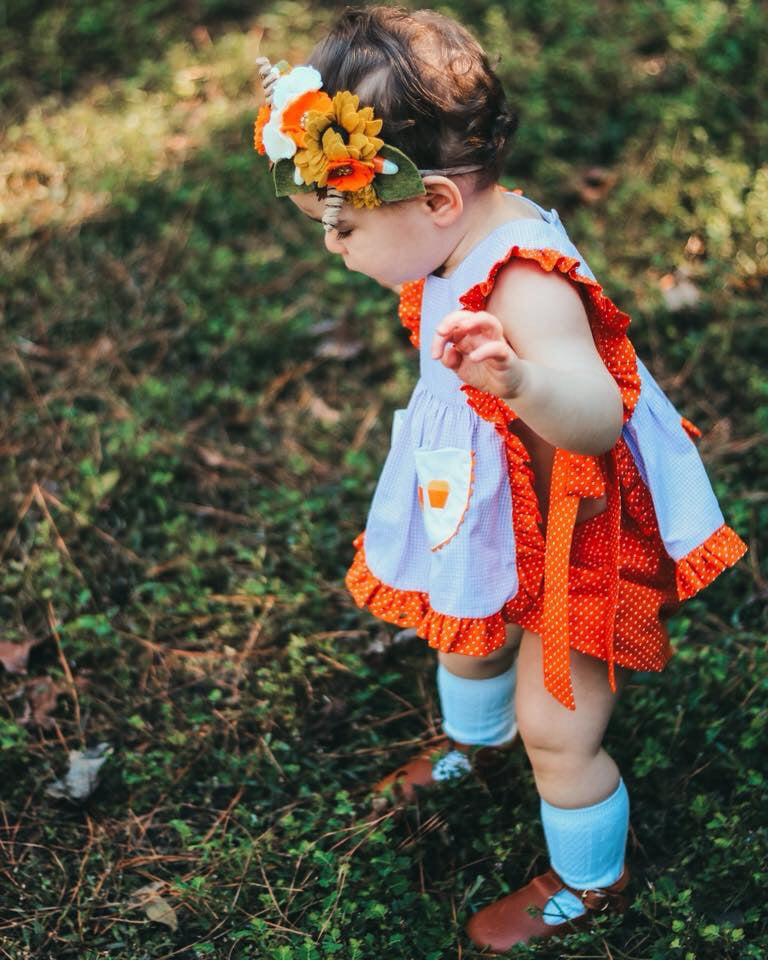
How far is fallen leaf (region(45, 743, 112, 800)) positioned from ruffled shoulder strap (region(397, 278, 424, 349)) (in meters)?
1.16

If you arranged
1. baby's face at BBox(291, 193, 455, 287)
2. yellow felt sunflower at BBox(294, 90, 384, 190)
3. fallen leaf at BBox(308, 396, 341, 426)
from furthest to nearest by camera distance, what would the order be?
fallen leaf at BBox(308, 396, 341, 426)
baby's face at BBox(291, 193, 455, 287)
yellow felt sunflower at BBox(294, 90, 384, 190)

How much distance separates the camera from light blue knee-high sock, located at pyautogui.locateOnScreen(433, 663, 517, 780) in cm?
230

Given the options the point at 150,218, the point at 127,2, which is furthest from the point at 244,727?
the point at 127,2

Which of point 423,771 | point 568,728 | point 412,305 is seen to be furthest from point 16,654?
point 568,728

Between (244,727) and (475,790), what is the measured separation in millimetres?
552

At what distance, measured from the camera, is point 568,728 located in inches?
75.6

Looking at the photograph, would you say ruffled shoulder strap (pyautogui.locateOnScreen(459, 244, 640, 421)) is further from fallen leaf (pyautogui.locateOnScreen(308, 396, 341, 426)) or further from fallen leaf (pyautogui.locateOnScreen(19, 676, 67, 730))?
fallen leaf (pyautogui.locateOnScreen(308, 396, 341, 426))

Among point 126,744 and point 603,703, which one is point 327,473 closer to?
point 126,744

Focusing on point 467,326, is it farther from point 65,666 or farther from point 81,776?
point 65,666

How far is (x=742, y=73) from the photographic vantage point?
4109mm

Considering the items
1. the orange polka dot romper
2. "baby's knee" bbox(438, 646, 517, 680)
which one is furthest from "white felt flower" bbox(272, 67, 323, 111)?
"baby's knee" bbox(438, 646, 517, 680)

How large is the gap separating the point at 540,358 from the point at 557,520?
31cm

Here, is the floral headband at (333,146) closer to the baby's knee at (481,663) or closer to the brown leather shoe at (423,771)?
the baby's knee at (481,663)

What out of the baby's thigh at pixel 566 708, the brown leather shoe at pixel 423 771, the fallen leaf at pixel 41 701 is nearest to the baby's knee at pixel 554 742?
the baby's thigh at pixel 566 708
